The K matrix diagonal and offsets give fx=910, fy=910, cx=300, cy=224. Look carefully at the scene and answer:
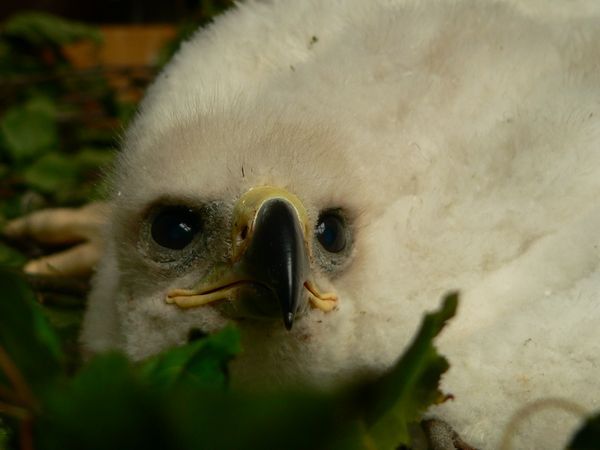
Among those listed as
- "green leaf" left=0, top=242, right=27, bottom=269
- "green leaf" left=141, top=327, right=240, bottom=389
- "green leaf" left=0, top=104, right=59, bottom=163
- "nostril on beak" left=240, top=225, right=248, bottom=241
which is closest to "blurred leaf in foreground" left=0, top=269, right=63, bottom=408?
"green leaf" left=141, top=327, right=240, bottom=389

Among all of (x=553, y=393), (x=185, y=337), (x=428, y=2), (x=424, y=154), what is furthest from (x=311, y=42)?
(x=553, y=393)

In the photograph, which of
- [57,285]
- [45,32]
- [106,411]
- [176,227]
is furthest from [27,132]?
[106,411]

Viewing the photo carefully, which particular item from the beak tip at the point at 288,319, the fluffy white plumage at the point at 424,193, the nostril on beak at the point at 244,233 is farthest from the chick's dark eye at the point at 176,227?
the beak tip at the point at 288,319

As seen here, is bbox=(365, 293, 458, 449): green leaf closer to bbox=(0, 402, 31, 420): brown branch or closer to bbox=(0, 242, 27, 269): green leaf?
bbox=(0, 402, 31, 420): brown branch

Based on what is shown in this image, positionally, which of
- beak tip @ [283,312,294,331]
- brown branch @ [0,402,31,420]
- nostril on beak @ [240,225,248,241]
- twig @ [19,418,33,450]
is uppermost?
nostril on beak @ [240,225,248,241]

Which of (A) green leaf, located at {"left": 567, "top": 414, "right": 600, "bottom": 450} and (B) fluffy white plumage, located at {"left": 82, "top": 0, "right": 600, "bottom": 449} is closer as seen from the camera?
(A) green leaf, located at {"left": 567, "top": 414, "right": 600, "bottom": 450}

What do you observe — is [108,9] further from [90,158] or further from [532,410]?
[532,410]
